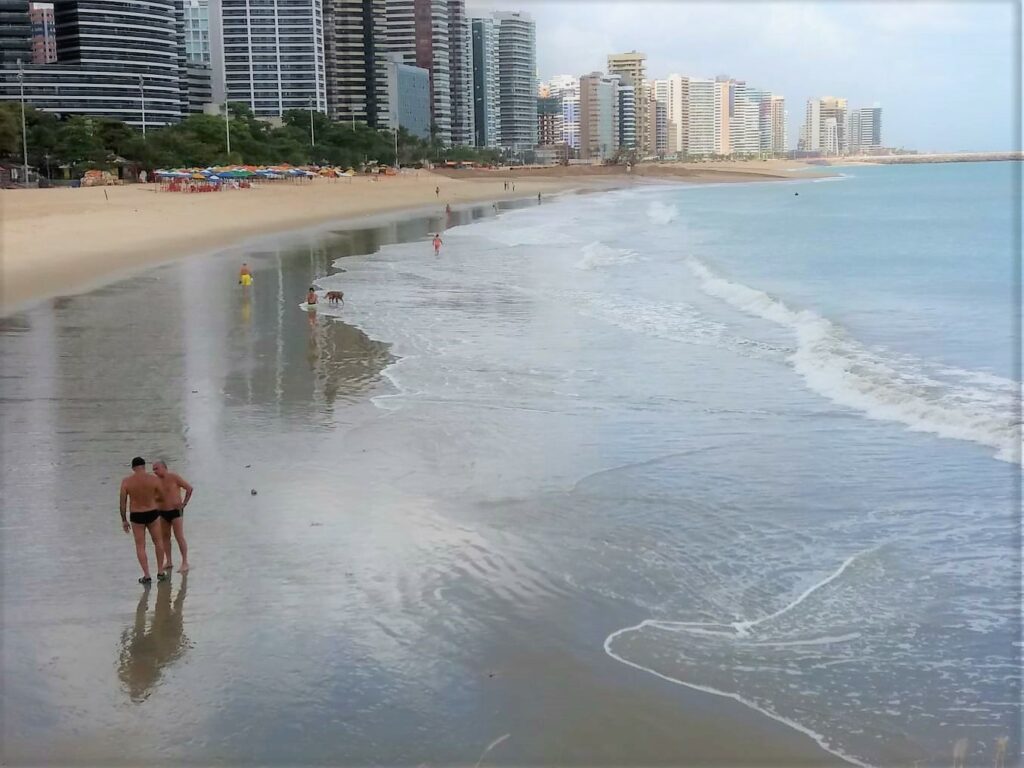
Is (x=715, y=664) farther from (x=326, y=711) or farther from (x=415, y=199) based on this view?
(x=415, y=199)

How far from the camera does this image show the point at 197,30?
188 metres

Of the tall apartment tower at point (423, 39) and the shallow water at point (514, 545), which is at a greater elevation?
the tall apartment tower at point (423, 39)

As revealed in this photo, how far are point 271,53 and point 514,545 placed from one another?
16200 cm

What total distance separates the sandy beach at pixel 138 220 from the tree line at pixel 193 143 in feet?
29.1

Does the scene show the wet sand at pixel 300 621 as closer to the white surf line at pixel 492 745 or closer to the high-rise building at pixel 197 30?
the white surf line at pixel 492 745

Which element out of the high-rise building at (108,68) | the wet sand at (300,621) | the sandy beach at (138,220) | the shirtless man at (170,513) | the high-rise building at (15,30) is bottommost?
the wet sand at (300,621)

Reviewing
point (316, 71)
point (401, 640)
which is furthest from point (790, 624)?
point (316, 71)

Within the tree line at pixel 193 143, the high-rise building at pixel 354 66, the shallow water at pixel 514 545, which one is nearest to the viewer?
the shallow water at pixel 514 545

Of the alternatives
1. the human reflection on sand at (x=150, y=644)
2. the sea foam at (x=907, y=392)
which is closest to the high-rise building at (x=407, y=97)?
the sea foam at (x=907, y=392)

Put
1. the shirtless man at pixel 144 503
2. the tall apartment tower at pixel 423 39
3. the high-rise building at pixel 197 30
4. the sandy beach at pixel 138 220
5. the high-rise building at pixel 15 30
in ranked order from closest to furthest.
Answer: the shirtless man at pixel 144 503, the sandy beach at pixel 138 220, the high-rise building at pixel 15 30, the high-rise building at pixel 197 30, the tall apartment tower at pixel 423 39

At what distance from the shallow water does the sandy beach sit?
353 inches

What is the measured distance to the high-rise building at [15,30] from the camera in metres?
148

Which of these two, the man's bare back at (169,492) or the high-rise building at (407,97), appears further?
the high-rise building at (407,97)

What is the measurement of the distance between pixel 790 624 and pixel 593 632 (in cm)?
130
